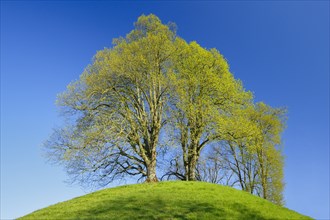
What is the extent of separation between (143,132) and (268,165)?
78.6 ft

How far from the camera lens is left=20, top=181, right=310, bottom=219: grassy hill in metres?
21.7

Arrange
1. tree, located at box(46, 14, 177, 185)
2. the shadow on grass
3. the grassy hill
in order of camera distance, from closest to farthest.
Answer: the shadow on grass < the grassy hill < tree, located at box(46, 14, 177, 185)

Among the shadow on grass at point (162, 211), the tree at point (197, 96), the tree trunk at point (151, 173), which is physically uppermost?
the tree at point (197, 96)

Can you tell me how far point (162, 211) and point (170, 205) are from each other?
1.21 meters

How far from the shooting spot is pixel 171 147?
3709 cm

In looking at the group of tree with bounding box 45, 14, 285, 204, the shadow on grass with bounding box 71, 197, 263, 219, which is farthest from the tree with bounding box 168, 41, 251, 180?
the shadow on grass with bounding box 71, 197, 263, 219

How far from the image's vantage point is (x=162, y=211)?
22.0m

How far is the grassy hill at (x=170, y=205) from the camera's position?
853 inches

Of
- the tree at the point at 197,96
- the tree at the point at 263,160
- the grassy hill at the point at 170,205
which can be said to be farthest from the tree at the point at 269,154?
the grassy hill at the point at 170,205

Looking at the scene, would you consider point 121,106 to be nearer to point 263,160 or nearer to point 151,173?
point 151,173

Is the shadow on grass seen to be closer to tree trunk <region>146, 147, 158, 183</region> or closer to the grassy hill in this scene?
the grassy hill

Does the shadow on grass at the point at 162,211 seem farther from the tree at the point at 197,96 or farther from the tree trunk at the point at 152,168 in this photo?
the tree at the point at 197,96

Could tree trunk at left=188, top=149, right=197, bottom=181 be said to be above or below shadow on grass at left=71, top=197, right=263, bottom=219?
above

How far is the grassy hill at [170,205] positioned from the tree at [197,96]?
951 centimetres
